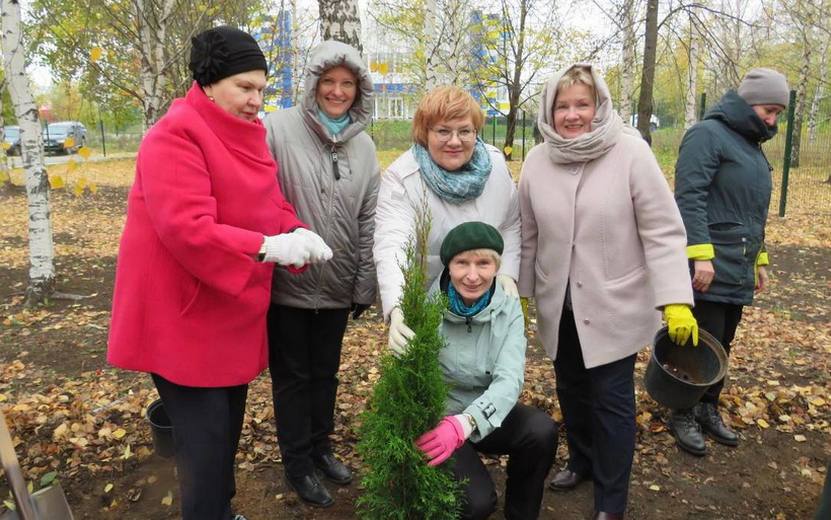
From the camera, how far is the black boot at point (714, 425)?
3490 mm

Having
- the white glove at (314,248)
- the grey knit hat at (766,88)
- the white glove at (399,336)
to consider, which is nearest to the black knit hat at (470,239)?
the white glove at (399,336)

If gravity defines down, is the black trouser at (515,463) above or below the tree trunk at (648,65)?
below

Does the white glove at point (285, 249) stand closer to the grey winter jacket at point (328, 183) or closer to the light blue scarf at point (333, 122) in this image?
the grey winter jacket at point (328, 183)

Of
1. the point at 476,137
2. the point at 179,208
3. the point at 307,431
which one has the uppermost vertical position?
the point at 476,137

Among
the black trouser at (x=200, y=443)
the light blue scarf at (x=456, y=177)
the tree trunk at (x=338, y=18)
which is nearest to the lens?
the black trouser at (x=200, y=443)

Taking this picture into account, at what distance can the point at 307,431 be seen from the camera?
2871 millimetres

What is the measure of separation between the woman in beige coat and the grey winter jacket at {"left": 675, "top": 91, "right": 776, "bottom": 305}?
0.78 meters

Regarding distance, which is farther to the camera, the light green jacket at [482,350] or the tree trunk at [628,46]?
the tree trunk at [628,46]

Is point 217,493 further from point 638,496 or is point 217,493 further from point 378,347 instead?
point 378,347

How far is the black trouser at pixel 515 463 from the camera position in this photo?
87.4 inches

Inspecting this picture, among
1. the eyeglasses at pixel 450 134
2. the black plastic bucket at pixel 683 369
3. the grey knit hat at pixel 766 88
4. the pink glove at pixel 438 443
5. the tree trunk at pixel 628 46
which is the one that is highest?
the tree trunk at pixel 628 46

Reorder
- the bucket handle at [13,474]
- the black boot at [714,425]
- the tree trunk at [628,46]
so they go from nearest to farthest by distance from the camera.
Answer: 1. the bucket handle at [13,474]
2. the black boot at [714,425]
3. the tree trunk at [628,46]

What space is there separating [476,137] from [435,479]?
134 centimetres

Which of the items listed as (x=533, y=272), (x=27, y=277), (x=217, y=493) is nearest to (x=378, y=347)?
(x=533, y=272)
